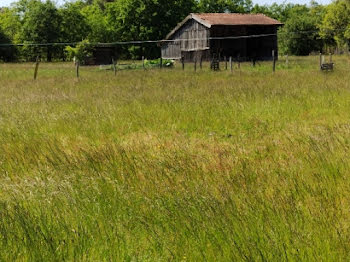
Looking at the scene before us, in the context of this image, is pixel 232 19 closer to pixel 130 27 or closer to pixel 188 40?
pixel 188 40

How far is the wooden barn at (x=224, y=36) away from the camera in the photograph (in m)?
39.4

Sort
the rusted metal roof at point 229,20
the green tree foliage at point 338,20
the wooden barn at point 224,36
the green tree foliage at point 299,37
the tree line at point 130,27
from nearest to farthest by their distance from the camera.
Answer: the rusted metal roof at point 229,20 → the wooden barn at point 224,36 → the tree line at point 130,27 → the green tree foliage at point 338,20 → the green tree foliage at point 299,37

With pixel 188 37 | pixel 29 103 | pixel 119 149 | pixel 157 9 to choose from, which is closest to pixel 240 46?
pixel 188 37

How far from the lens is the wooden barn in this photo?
39406 millimetres

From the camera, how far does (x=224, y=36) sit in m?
39.9

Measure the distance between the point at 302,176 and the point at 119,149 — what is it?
2330 mm

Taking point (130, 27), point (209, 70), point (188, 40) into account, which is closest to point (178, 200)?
point (209, 70)

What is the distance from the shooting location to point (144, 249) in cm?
289

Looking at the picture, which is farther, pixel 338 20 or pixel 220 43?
pixel 338 20

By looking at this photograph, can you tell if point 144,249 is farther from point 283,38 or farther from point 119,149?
point 283,38

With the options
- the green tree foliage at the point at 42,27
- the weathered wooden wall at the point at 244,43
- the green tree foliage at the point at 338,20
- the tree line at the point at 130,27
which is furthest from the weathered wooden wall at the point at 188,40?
the green tree foliage at the point at 338,20

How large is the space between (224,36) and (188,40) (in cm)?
404

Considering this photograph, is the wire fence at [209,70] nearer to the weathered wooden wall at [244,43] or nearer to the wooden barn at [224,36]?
the wooden barn at [224,36]

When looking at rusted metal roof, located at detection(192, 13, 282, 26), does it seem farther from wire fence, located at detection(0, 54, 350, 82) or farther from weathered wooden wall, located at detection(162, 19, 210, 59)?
wire fence, located at detection(0, 54, 350, 82)
